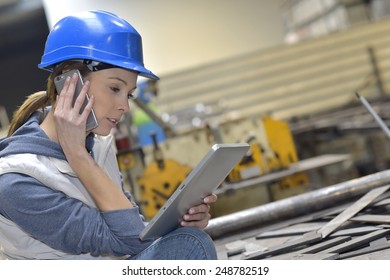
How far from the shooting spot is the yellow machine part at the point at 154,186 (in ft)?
13.5

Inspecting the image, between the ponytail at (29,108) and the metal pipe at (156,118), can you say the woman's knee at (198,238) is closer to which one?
the ponytail at (29,108)

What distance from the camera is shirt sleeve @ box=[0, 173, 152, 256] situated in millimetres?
1658

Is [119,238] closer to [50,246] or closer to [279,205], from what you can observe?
[50,246]

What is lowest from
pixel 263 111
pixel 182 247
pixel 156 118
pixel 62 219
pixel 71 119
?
pixel 182 247

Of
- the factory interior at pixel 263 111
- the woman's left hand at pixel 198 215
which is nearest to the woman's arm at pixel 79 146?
the woman's left hand at pixel 198 215

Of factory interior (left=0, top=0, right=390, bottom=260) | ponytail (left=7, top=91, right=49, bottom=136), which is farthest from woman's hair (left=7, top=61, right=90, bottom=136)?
factory interior (left=0, top=0, right=390, bottom=260)

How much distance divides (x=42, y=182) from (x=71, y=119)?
18cm

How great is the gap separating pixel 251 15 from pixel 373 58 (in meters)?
3.54

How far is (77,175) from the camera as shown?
69.3 inches

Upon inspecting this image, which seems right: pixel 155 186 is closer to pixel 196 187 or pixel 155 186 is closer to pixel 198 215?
pixel 198 215

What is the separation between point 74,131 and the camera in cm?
173

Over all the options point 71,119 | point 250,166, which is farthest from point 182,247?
point 250,166

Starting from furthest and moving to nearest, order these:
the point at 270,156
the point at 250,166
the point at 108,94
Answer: the point at 270,156
the point at 250,166
the point at 108,94
